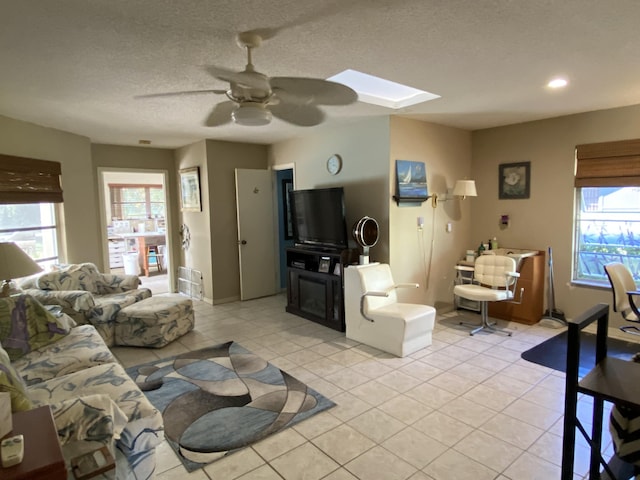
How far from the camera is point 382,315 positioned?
12.2 ft

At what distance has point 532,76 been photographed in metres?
2.93

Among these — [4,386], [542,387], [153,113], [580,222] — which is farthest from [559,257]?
[4,386]

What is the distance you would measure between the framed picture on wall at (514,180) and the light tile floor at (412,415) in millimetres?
1735

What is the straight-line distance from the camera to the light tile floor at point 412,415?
2.13 meters

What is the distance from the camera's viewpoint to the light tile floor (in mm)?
2135

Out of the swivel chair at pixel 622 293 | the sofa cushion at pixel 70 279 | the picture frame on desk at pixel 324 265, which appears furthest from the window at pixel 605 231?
the sofa cushion at pixel 70 279

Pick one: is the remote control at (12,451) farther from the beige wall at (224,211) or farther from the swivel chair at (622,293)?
the beige wall at (224,211)

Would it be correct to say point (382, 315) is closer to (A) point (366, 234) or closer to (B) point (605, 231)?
(A) point (366, 234)

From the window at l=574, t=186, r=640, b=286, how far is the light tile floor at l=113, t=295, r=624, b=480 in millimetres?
943

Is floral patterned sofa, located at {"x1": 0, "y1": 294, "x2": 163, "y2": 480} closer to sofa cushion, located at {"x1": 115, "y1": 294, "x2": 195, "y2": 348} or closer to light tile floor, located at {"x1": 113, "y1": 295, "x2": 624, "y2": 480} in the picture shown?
light tile floor, located at {"x1": 113, "y1": 295, "x2": 624, "y2": 480}

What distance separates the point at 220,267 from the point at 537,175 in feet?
14.7

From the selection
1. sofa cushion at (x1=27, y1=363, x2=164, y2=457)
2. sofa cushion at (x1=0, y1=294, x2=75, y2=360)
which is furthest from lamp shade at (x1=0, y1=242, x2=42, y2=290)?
sofa cushion at (x1=27, y1=363, x2=164, y2=457)

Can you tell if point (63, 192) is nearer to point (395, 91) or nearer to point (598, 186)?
point (395, 91)

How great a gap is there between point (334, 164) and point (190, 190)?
2478 millimetres
